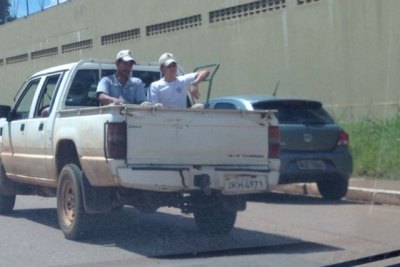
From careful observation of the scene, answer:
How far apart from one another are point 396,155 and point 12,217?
21.8ft

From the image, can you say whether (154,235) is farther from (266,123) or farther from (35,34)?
(35,34)

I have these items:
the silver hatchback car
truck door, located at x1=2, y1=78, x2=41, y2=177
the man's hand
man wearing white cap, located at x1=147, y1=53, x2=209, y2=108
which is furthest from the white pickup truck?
the silver hatchback car

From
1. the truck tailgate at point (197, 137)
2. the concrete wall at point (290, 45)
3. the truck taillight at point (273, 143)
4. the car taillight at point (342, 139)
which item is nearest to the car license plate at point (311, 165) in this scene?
the car taillight at point (342, 139)

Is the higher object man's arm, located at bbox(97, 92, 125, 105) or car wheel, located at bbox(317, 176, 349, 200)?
man's arm, located at bbox(97, 92, 125, 105)

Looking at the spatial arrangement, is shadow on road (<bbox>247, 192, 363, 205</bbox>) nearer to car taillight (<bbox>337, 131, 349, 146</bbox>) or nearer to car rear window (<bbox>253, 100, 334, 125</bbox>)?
car taillight (<bbox>337, 131, 349, 146</bbox>)

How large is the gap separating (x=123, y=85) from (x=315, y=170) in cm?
374

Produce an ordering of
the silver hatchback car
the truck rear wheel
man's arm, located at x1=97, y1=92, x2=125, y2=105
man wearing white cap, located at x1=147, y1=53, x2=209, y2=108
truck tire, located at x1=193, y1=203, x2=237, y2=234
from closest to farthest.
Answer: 1. man's arm, located at x1=97, y1=92, x2=125, y2=105
2. truck tire, located at x1=193, y1=203, x2=237, y2=234
3. man wearing white cap, located at x1=147, y1=53, x2=209, y2=108
4. the truck rear wheel
5. the silver hatchback car

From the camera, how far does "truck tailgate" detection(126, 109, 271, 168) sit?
941 cm

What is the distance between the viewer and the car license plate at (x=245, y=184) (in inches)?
380

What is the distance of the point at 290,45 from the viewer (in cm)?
2108

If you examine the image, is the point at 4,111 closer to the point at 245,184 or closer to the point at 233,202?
the point at 233,202

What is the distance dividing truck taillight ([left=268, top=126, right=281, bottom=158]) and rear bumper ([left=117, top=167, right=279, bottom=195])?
0.20 metres

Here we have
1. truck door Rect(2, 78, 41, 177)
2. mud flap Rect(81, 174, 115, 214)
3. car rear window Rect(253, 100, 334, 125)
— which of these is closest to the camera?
mud flap Rect(81, 174, 115, 214)

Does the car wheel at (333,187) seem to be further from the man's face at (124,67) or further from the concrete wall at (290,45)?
the concrete wall at (290,45)
